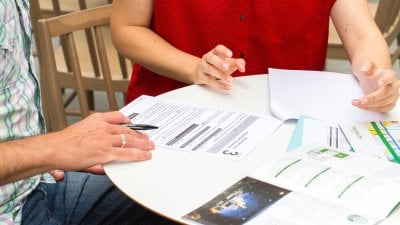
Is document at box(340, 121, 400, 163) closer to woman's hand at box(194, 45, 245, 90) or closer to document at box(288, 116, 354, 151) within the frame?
document at box(288, 116, 354, 151)

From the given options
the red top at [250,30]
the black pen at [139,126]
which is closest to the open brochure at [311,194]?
the black pen at [139,126]

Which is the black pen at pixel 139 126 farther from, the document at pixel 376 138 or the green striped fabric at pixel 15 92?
the document at pixel 376 138

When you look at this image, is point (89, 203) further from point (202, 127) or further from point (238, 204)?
point (238, 204)

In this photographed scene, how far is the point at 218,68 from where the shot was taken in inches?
49.8

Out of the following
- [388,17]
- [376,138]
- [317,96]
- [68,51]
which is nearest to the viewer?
[376,138]

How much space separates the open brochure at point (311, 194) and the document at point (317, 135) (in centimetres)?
6

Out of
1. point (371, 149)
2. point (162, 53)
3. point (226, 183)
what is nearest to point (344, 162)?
point (371, 149)

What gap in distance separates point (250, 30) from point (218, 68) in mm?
289

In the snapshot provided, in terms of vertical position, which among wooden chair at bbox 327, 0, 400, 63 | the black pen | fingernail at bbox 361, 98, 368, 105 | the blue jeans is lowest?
the blue jeans

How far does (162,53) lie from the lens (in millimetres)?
1436

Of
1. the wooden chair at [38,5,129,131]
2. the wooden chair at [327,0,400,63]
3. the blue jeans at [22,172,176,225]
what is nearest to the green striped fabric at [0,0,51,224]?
the blue jeans at [22,172,176,225]

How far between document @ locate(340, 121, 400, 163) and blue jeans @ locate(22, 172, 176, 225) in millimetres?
465

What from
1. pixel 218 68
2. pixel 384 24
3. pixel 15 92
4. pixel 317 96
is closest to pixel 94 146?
pixel 15 92

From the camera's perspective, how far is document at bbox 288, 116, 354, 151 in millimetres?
1040
